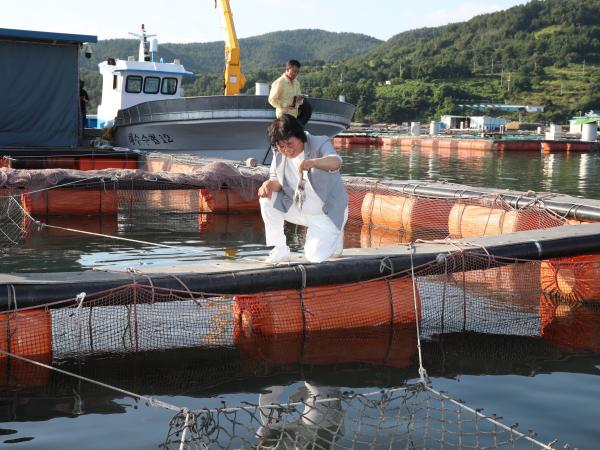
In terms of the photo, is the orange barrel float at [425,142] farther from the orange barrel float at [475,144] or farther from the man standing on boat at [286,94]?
the man standing on boat at [286,94]

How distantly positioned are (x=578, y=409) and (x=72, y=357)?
12.0 ft

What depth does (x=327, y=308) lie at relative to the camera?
6.77m

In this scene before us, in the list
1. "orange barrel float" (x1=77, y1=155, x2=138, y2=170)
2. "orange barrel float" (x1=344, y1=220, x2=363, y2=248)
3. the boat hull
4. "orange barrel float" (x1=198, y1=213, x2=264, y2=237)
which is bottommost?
"orange barrel float" (x1=344, y1=220, x2=363, y2=248)

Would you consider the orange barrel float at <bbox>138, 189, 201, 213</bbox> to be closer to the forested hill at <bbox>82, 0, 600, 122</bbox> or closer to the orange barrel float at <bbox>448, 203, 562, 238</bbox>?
the orange barrel float at <bbox>448, 203, 562, 238</bbox>

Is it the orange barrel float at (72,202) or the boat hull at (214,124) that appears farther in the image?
the boat hull at (214,124)

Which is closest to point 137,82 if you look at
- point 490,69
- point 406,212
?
point 406,212

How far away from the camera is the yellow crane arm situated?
24891 mm

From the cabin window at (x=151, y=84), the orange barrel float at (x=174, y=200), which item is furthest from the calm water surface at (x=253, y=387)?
the cabin window at (x=151, y=84)

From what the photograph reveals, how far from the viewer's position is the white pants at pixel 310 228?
253 inches

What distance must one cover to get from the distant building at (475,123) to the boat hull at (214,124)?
2225 inches

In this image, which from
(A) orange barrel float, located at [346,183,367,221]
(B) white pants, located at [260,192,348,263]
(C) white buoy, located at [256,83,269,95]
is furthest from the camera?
(C) white buoy, located at [256,83,269,95]

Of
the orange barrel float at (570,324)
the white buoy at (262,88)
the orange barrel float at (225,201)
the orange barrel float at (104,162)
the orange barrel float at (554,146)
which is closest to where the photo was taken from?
the orange barrel float at (570,324)

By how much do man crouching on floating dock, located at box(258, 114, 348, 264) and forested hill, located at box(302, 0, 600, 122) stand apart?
91554 millimetres

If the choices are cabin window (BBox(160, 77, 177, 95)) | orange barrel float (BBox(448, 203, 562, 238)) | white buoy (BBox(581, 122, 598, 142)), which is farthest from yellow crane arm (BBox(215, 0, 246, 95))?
white buoy (BBox(581, 122, 598, 142))
